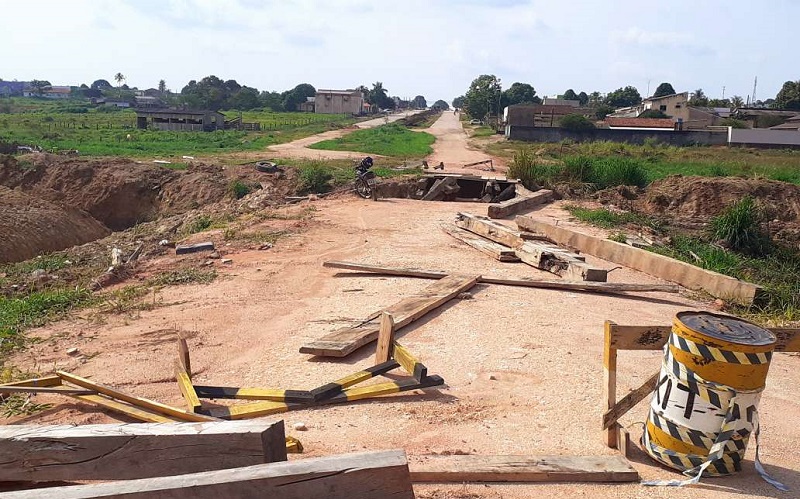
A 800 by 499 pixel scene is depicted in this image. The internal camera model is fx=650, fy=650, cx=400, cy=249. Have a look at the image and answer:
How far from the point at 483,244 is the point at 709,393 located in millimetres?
7348

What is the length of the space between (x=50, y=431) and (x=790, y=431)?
16.5 ft

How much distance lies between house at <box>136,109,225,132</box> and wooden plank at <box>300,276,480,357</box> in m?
47.0

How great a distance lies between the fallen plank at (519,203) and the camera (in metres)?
14.6

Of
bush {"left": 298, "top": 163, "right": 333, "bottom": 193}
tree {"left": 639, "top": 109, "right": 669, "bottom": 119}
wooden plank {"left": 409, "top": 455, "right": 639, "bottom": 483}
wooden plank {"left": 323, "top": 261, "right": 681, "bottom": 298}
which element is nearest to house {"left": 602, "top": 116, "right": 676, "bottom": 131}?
tree {"left": 639, "top": 109, "right": 669, "bottom": 119}

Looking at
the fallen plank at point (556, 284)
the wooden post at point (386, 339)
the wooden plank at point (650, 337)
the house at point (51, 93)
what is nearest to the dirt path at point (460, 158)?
the fallen plank at point (556, 284)

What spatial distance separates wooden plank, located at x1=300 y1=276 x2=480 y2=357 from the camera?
20.3 feet

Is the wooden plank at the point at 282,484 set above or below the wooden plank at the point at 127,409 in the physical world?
Answer: above

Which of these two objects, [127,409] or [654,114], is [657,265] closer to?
[127,409]

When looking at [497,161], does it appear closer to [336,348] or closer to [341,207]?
[341,207]

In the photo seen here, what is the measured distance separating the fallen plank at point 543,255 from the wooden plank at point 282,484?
22.6 feet

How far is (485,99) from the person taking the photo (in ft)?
268

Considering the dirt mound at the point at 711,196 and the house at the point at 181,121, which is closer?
the dirt mound at the point at 711,196

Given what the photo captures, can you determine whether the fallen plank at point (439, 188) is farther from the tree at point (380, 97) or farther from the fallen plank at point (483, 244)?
the tree at point (380, 97)

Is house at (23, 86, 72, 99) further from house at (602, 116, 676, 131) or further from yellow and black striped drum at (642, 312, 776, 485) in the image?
yellow and black striped drum at (642, 312, 776, 485)
